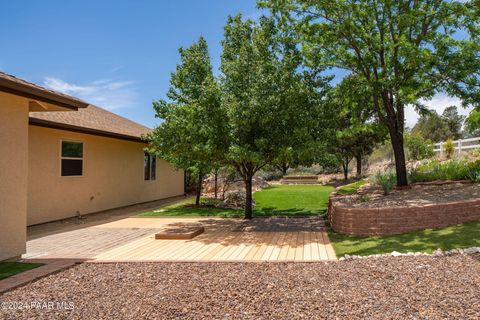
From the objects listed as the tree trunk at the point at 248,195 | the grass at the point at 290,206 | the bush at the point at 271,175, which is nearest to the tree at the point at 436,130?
the bush at the point at 271,175

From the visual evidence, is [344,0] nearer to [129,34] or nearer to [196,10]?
[196,10]

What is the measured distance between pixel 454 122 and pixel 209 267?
39043 mm

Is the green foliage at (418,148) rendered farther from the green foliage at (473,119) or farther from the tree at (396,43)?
the tree at (396,43)

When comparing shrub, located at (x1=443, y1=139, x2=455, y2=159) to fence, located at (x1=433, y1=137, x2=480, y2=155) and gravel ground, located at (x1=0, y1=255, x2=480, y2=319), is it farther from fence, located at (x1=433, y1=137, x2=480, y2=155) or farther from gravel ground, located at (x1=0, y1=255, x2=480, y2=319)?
gravel ground, located at (x1=0, y1=255, x2=480, y2=319)

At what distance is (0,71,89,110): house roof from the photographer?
5195mm

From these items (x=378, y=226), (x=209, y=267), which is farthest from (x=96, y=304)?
(x=378, y=226)

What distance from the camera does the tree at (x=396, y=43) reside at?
8961mm

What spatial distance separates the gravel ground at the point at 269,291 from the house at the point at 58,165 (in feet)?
6.25

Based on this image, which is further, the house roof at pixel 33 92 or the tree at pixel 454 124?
the tree at pixel 454 124

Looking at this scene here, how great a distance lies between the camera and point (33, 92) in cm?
559

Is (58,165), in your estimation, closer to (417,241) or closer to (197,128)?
(197,128)

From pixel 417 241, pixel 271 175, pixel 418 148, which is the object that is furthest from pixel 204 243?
pixel 271 175

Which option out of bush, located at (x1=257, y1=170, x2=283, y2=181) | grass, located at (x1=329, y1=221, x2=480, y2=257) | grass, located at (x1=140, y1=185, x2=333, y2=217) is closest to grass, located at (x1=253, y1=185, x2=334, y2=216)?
grass, located at (x1=140, y1=185, x2=333, y2=217)

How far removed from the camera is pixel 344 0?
9039 mm
